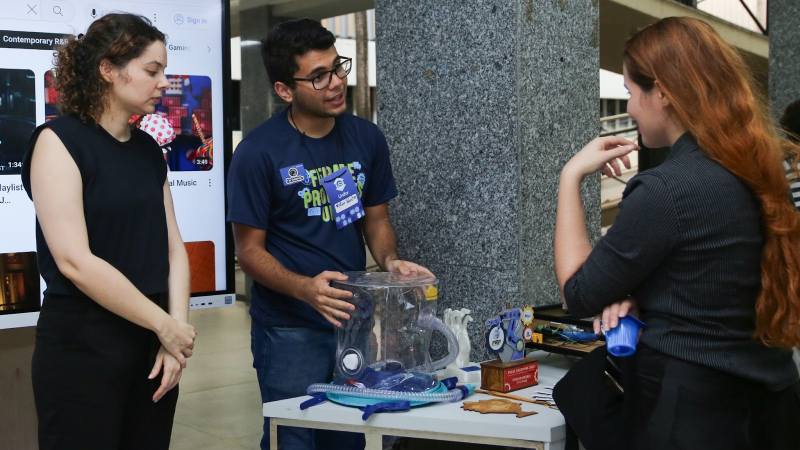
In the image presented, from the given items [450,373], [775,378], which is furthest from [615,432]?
[450,373]

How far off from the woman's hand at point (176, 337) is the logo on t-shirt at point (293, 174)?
54 cm

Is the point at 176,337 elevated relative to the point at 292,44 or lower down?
lower down

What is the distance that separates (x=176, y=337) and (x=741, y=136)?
1338 mm

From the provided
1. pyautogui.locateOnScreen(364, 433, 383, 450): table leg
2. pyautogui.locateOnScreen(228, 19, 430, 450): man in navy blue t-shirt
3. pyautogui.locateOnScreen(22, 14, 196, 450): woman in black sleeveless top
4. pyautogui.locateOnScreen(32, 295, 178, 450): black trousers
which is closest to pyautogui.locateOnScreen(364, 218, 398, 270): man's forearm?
pyautogui.locateOnScreen(228, 19, 430, 450): man in navy blue t-shirt

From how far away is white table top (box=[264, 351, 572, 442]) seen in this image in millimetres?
1937

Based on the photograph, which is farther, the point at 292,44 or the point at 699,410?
the point at 292,44

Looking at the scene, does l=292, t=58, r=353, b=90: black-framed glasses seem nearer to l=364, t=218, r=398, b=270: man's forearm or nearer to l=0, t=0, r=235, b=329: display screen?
l=364, t=218, r=398, b=270: man's forearm

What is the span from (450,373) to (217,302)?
3.76ft

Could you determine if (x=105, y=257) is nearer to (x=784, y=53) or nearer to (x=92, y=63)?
(x=92, y=63)

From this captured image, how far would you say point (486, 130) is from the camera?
2.87m

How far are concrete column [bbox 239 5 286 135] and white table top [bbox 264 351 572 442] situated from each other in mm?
7352

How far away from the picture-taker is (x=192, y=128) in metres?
3.14

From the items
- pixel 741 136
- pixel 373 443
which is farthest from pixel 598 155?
pixel 373 443

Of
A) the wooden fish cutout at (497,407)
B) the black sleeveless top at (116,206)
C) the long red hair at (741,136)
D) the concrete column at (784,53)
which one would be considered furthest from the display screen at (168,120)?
the concrete column at (784,53)
